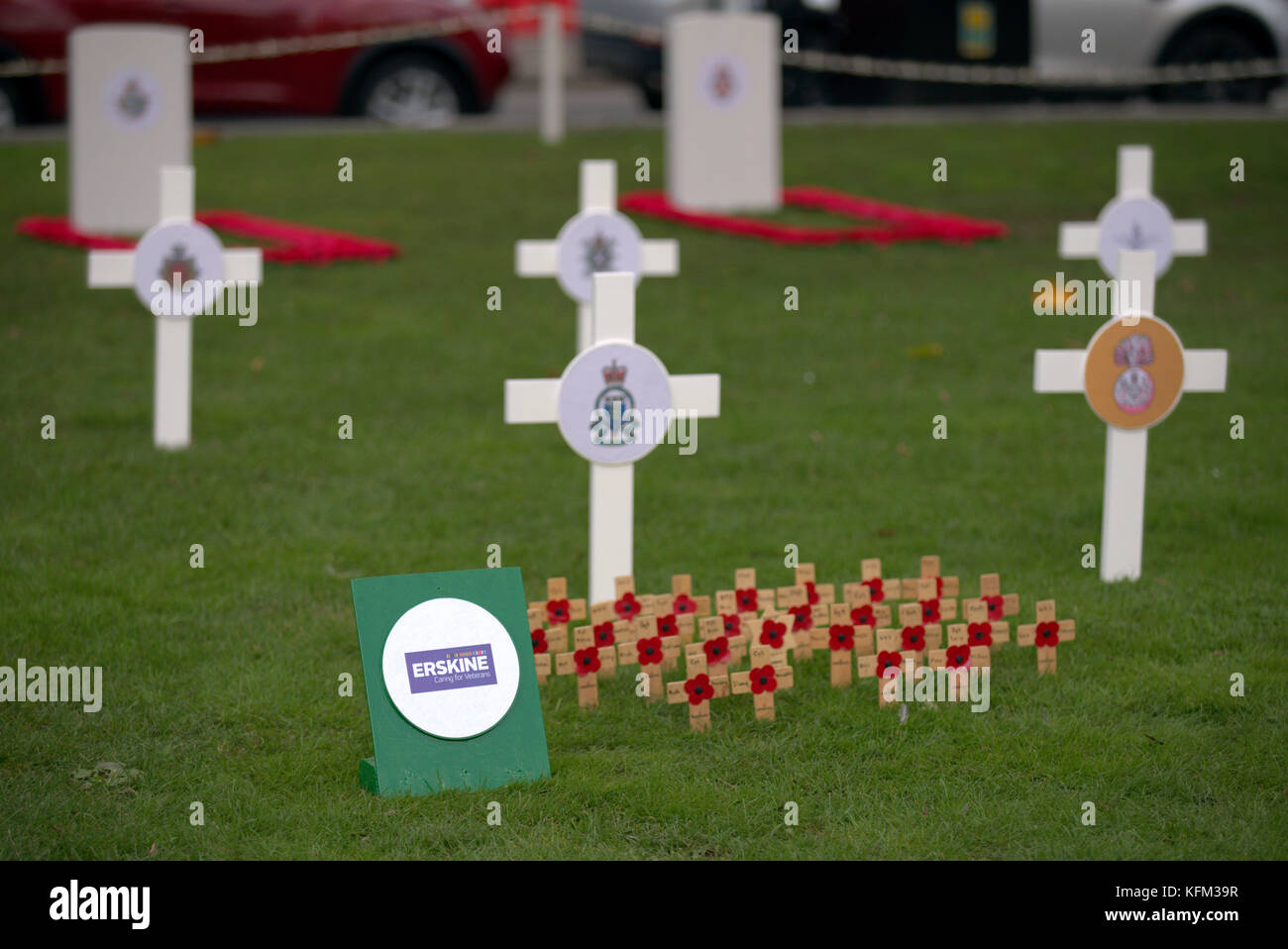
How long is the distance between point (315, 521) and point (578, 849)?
3.14 m

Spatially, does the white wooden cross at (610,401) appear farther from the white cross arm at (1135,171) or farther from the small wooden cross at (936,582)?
the white cross arm at (1135,171)

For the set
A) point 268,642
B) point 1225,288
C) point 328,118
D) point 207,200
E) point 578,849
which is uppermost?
point 328,118

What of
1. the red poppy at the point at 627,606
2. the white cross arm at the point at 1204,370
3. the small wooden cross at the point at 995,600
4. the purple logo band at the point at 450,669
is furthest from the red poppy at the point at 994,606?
the purple logo band at the point at 450,669

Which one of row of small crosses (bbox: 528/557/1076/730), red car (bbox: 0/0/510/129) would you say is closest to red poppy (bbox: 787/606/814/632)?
row of small crosses (bbox: 528/557/1076/730)

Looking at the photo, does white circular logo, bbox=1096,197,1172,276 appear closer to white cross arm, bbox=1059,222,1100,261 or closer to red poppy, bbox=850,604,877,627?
white cross arm, bbox=1059,222,1100,261

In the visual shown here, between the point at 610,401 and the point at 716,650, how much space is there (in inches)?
38.3

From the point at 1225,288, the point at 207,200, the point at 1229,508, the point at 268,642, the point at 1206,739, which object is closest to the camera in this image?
the point at 1206,739

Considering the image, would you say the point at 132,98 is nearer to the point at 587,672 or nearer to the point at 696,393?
the point at 696,393

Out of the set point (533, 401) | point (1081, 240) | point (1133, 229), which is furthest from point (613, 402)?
point (1133, 229)

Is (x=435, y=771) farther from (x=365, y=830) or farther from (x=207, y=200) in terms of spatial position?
(x=207, y=200)

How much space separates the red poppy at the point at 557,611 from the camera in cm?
536

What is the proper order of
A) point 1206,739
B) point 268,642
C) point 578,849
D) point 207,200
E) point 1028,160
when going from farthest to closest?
point 1028,160
point 207,200
point 268,642
point 1206,739
point 578,849

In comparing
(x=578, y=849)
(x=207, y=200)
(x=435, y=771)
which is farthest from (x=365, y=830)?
(x=207, y=200)

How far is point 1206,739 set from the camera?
16.0 ft
